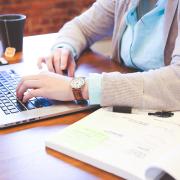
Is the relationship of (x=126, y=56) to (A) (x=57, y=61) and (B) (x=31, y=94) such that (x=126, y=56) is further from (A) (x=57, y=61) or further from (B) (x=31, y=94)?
(B) (x=31, y=94)

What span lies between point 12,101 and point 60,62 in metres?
0.28

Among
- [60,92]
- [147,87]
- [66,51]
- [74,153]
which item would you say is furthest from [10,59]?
[74,153]

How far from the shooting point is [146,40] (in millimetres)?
1175

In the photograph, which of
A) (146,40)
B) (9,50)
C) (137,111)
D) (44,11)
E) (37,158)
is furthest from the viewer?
(44,11)

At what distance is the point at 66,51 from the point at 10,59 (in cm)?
21

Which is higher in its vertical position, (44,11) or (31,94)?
(31,94)

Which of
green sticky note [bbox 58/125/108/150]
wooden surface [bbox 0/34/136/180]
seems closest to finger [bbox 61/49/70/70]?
wooden surface [bbox 0/34/136/180]

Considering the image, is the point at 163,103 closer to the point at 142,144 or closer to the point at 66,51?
the point at 142,144

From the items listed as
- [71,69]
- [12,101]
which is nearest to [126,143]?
[12,101]

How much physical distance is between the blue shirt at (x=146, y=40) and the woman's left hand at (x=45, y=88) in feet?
0.99

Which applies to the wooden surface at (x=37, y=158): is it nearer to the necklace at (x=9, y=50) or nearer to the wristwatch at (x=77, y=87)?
the wristwatch at (x=77, y=87)

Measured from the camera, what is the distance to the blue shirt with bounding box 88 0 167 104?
1131 mm

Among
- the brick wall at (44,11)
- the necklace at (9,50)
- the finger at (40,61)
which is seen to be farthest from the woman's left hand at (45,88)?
the brick wall at (44,11)

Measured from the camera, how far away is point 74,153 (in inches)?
28.3
